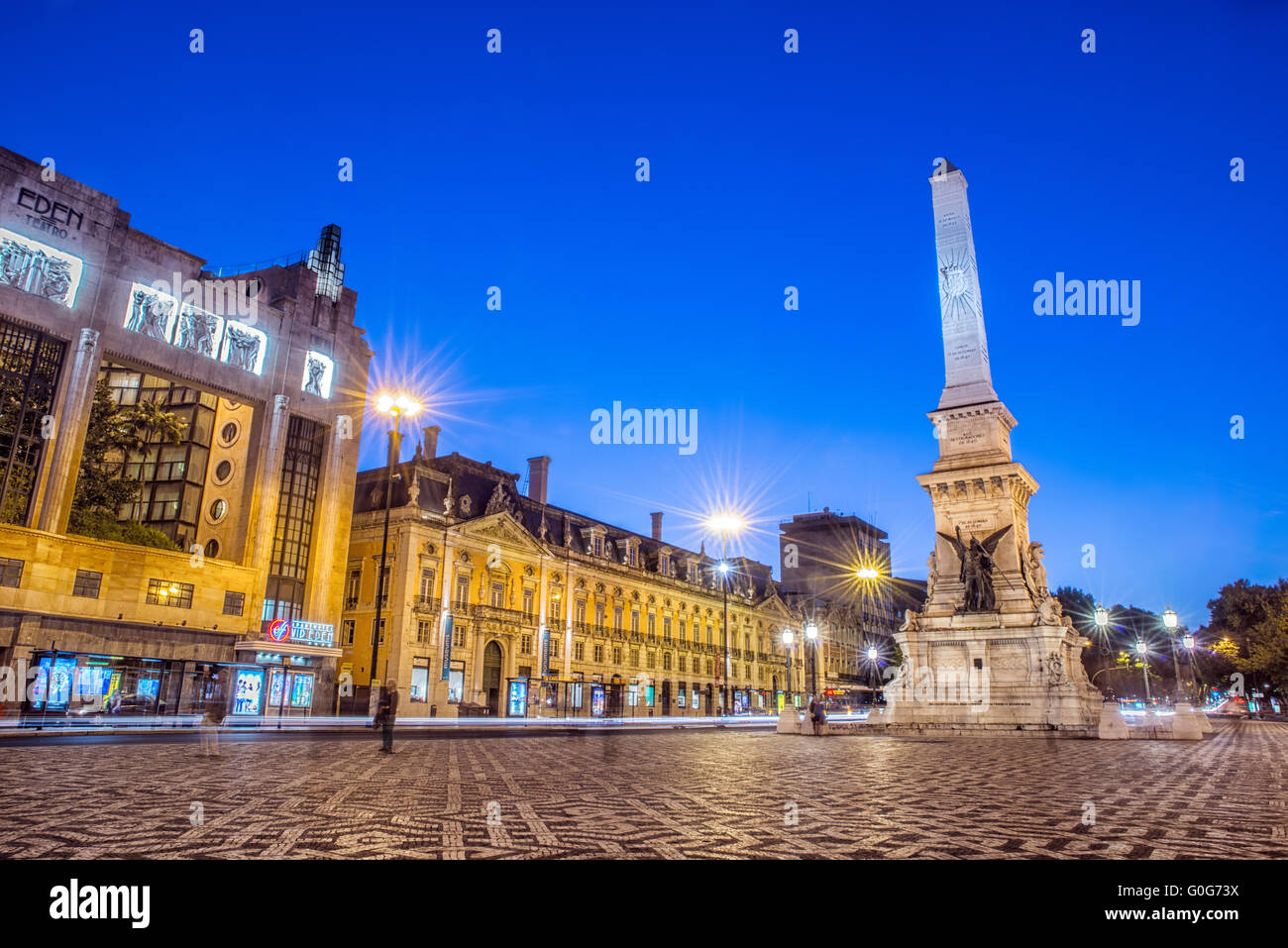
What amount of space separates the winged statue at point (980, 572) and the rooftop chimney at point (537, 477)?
130 ft

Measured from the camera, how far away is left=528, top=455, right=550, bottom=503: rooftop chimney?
209 ft

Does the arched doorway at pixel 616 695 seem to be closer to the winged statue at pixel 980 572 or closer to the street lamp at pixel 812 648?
the street lamp at pixel 812 648

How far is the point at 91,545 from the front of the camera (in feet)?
113

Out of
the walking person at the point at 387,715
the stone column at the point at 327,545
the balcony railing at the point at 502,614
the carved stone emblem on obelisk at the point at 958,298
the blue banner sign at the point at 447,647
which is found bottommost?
the walking person at the point at 387,715

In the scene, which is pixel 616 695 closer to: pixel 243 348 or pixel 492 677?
pixel 492 677

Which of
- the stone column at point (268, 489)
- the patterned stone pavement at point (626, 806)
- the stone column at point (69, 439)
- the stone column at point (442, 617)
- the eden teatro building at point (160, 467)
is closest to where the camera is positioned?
the patterned stone pavement at point (626, 806)

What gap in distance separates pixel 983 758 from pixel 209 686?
115 ft

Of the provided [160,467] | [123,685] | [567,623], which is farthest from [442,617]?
[123,685]

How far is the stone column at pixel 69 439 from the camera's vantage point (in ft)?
110

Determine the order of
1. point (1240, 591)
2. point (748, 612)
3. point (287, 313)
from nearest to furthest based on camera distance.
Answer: point (287, 313) → point (1240, 591) → point (748, 612)

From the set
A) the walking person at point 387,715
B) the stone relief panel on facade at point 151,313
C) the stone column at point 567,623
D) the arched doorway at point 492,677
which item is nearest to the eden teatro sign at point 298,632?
the arched doorway at point 492,677

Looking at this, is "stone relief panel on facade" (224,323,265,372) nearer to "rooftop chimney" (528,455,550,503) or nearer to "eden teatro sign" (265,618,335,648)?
"eden teatro sign" (265,618,335,648)
